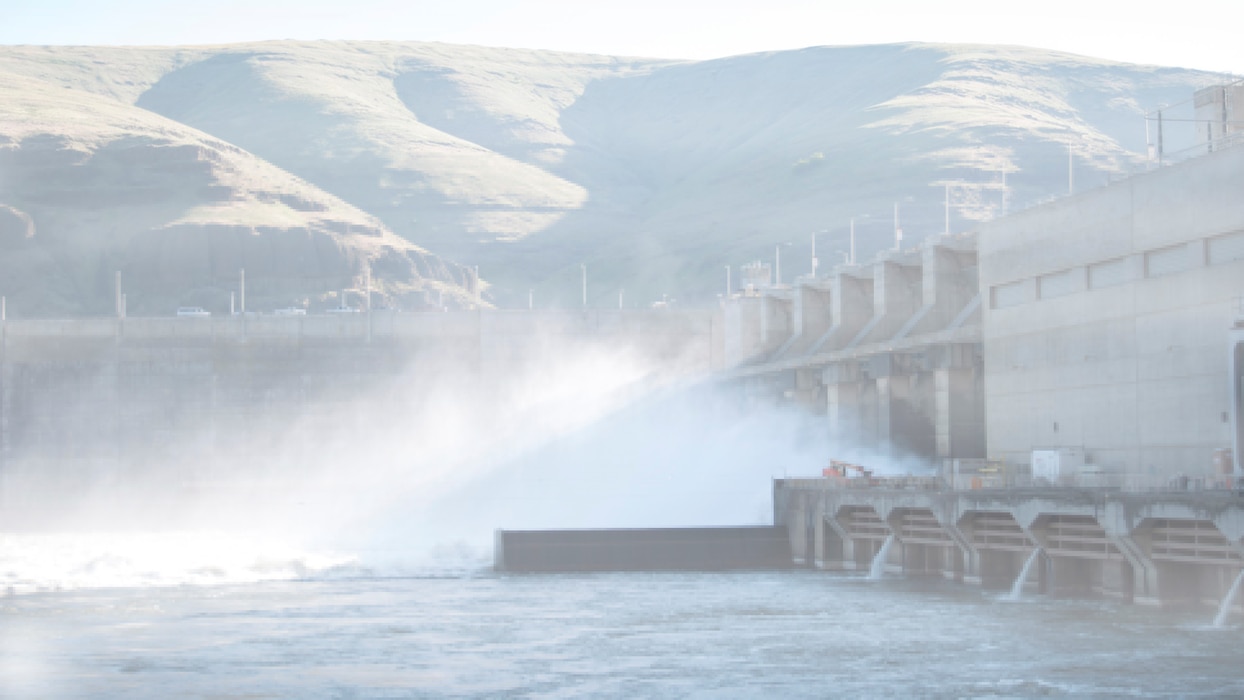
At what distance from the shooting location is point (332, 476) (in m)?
101

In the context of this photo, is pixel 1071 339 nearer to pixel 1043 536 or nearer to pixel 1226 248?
pixel 1226 248

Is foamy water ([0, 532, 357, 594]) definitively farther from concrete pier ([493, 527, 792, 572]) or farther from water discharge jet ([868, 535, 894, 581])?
water discharge jet ([868, 535, 894, 581])

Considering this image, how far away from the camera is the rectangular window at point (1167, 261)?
47219 millimetres

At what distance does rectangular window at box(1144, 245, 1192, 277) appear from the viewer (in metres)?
47.2

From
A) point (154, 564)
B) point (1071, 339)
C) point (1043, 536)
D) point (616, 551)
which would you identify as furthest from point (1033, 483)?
point (154, 564)

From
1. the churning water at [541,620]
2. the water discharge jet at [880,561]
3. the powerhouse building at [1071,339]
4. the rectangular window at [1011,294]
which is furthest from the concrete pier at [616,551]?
the rectangular window at [1011,294]

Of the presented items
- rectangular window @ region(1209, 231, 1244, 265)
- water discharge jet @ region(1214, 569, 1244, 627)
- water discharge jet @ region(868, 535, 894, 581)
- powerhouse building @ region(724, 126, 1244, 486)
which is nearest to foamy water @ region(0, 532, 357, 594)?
water discharge jet @ region(868, 535, 894, 581)

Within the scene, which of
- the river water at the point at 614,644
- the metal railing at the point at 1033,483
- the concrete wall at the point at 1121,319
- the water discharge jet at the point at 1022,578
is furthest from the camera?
the water discharge jet at the point at 1022,578

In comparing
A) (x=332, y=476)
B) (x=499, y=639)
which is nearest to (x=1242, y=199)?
(x=499, y=639)

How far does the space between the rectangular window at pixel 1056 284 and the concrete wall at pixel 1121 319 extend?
68 millimetres

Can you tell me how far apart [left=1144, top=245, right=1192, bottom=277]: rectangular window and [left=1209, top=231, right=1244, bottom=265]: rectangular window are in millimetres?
1048

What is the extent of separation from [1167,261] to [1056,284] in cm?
746

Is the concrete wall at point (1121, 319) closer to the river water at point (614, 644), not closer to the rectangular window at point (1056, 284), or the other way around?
the rectangular window at point (1056, 284)

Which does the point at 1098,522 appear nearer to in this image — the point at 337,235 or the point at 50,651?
the point at 50,651
